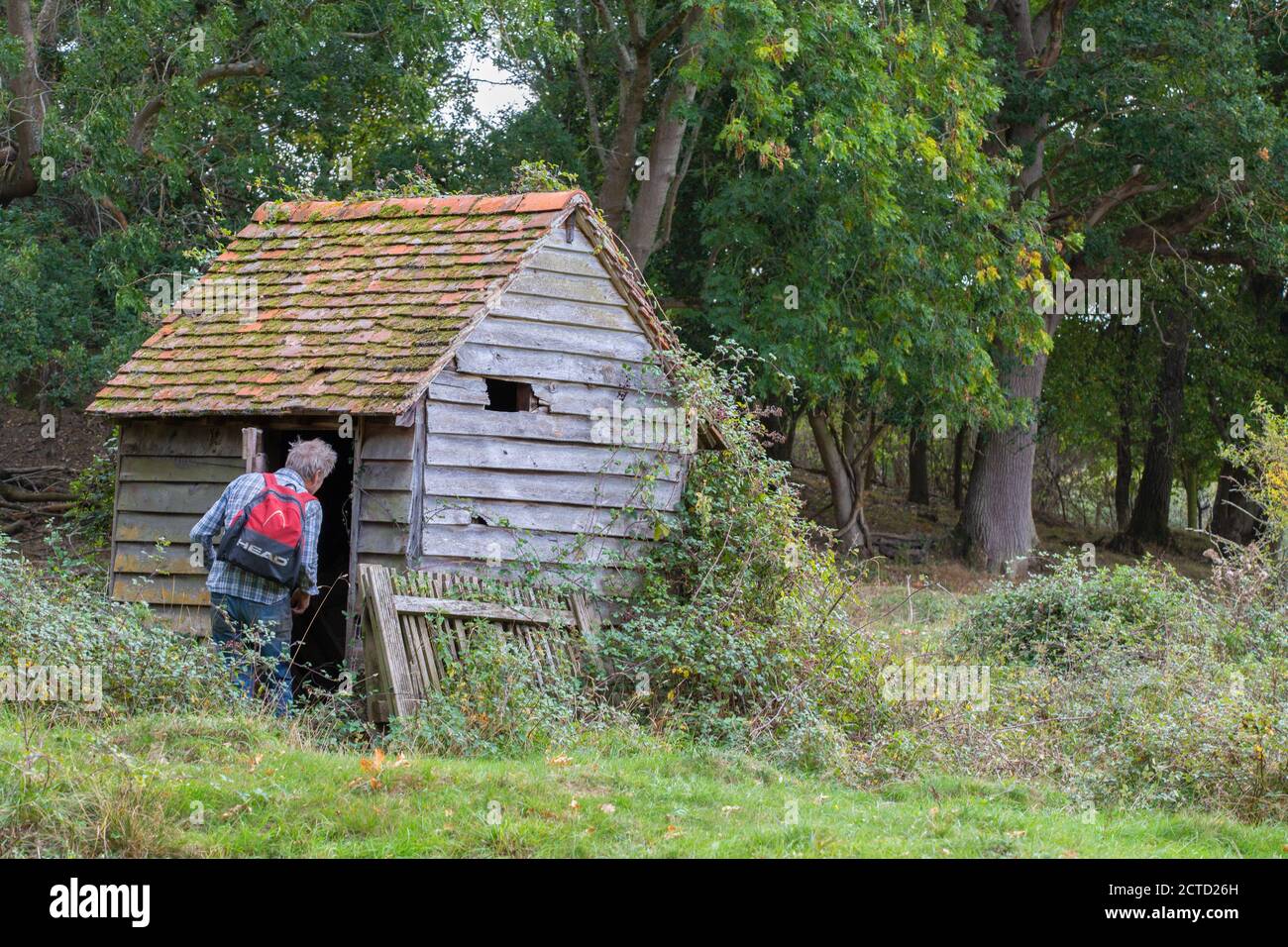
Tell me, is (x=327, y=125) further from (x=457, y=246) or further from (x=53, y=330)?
(x=457, y=246)

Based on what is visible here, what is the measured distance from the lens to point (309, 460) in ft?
29.4

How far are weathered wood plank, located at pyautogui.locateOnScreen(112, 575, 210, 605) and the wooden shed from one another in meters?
0.02

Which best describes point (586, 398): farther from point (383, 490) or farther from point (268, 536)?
point (268, 536)

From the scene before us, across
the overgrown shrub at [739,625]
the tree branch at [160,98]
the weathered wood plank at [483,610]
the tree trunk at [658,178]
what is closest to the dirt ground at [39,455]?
the tree branch at [160,98]

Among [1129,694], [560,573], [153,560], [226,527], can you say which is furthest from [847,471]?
[226,527]

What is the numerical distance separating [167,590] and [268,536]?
2.52 metres

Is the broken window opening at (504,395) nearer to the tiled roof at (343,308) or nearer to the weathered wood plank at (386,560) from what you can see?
the tiled roof at (343,308)

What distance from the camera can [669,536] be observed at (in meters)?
10.9

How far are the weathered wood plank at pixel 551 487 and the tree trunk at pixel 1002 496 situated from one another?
1430cm

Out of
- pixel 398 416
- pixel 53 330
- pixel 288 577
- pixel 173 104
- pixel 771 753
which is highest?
pixel 173 104

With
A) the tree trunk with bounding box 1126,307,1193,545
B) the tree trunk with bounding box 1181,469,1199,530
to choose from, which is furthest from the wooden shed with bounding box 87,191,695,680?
the tree trunk with bounding box 1181,469,1199,530

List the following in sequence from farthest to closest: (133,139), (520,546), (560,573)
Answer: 1. (133,139)
2. (560,573)
3. (520,546)
